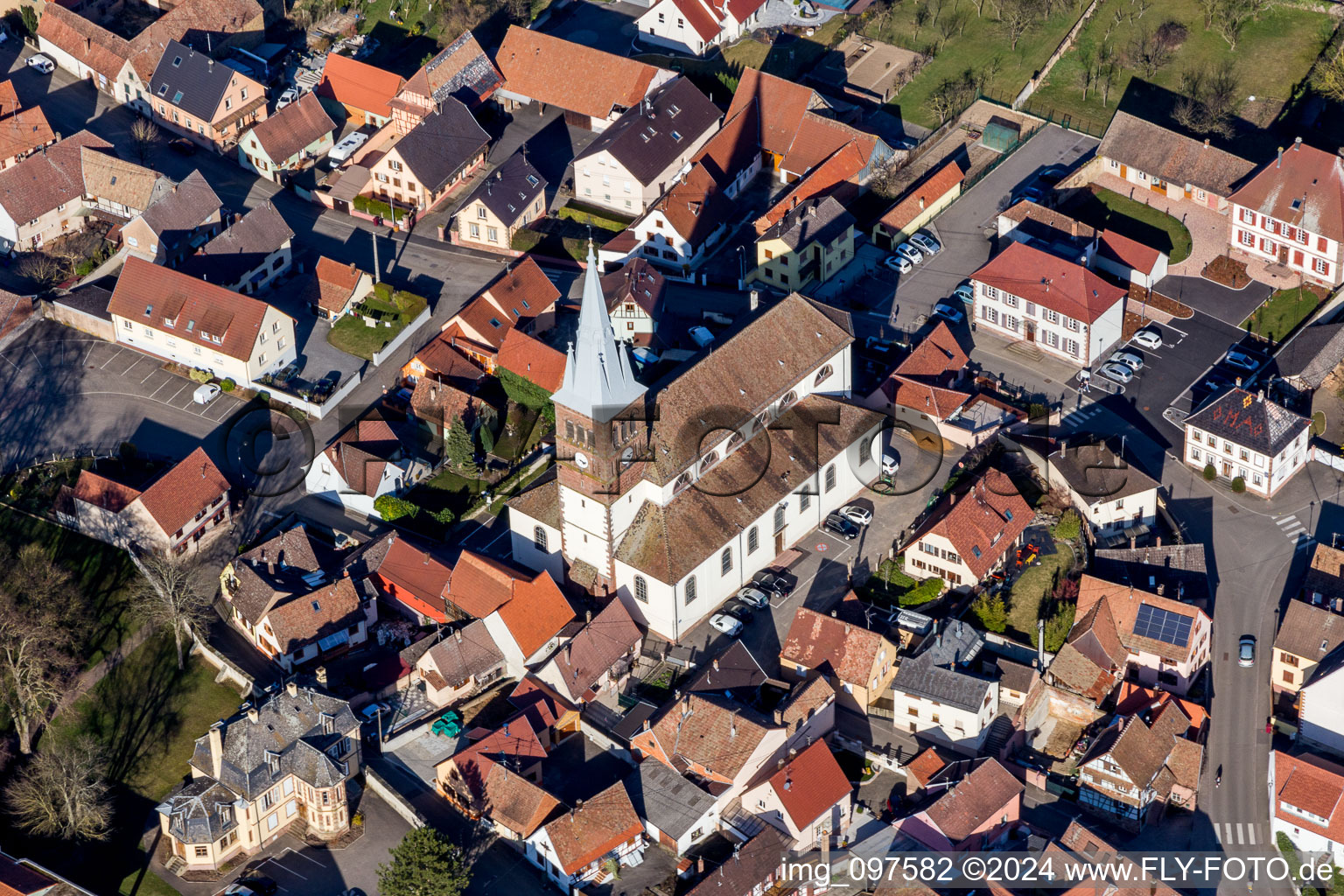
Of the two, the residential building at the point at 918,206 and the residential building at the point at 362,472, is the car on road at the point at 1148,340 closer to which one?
the residential building at the point at 918,206

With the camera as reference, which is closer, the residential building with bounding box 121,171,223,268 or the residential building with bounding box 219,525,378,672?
the residential building with bounding box 219,525,378,672

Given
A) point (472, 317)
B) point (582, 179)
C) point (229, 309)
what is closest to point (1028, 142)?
point (582, 179)

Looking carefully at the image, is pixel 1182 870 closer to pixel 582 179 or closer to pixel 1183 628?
pixel 1183 628

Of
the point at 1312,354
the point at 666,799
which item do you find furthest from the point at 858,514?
the point at 1312,354

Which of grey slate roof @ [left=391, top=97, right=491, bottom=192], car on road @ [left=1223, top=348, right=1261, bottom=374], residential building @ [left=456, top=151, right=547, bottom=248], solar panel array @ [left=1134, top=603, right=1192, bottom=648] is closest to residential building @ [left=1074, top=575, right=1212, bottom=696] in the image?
solar panel array @ [left=1134, top=603, right=1192, bottom=648]

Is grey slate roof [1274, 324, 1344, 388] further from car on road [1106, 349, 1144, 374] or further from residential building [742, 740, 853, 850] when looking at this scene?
residential building [742, 740, 853, 850]

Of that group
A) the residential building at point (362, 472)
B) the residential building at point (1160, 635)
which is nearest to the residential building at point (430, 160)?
the residential building at point (362, 472)
